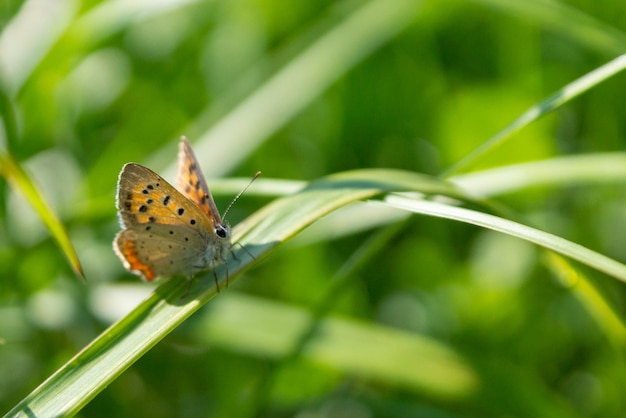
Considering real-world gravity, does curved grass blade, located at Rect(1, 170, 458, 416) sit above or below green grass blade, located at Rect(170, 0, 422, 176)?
below

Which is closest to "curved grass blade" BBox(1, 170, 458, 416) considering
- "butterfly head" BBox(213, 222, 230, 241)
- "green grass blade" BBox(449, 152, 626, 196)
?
"butterfly head" BBox(213, 222, 230, 241)

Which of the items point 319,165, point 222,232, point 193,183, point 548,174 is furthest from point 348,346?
point 319,165

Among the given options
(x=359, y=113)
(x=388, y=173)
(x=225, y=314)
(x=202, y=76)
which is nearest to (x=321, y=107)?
(x=359, y=113)

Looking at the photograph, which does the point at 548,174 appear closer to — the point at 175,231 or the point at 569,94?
the point at 569,94

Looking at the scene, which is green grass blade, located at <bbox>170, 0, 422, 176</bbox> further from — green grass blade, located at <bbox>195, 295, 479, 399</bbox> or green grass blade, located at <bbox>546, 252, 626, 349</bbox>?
green grass blade, located at <bbox>546, 252, 626, 349</bbox>

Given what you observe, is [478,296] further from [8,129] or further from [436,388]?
[8,129]

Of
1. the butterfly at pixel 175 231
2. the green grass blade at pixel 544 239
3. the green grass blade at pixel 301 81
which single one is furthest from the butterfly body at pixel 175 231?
the green grass blade at pixel 301 81

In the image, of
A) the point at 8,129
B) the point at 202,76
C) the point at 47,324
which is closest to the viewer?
the point at 8,129
